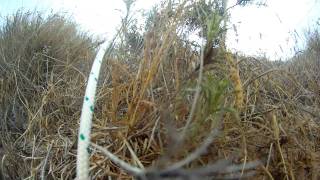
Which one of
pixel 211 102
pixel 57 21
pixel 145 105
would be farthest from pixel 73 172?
pixel 57 21

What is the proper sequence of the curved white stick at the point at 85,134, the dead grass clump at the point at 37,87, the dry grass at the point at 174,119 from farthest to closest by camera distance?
the dead grass clump at the point at 37,87, the dry grass at the point at 174,119, the curved white stick at the point at 85,134

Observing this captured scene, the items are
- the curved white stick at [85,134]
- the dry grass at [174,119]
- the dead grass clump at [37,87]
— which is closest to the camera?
the curved white stick at [85,134]

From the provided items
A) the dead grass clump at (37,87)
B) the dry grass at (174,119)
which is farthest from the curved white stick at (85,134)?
the dead grass clump at (37,87)

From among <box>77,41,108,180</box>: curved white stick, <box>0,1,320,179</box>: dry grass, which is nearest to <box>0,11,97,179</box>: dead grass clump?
<box>0,1,320,179</box>: dry grass

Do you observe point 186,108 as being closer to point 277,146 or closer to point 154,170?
point 277,146

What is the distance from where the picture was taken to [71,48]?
259 centimetres

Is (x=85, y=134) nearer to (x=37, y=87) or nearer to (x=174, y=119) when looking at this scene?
(x=174, y=119)

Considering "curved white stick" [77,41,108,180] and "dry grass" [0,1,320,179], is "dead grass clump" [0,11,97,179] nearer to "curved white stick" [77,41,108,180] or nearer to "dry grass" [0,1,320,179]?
"dry grass" [0,1,320,179]

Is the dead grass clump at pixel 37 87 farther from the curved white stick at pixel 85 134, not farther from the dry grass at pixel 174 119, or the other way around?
the curved white stick at pixel 85 134

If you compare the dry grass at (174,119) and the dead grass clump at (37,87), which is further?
the dead grass clump at (37,87)

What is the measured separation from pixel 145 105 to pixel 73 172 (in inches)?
11.5

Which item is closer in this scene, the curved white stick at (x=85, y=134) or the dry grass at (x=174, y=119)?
the curved white stick at (x=85, y=134)

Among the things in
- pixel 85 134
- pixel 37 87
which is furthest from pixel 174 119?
pixel 37 87

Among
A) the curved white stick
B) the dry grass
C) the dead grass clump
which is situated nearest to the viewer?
the curved white stick
